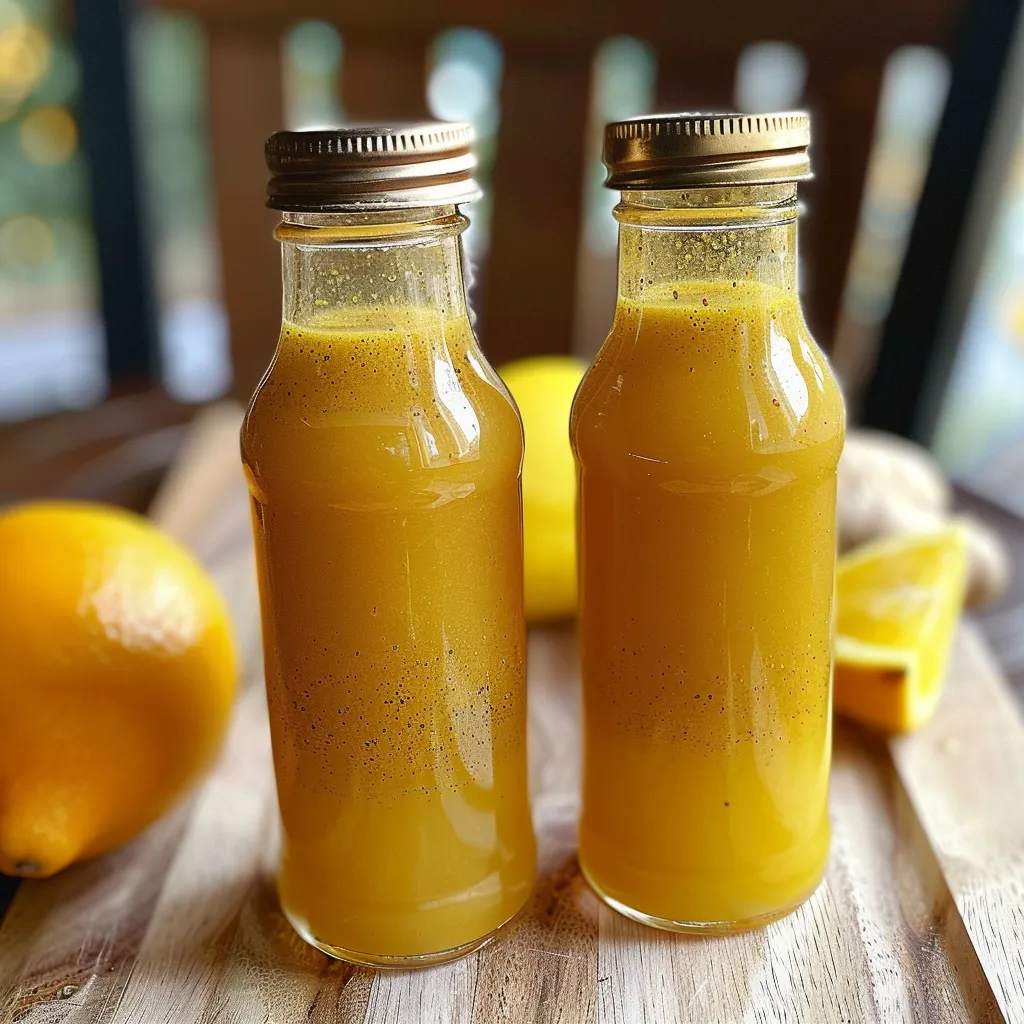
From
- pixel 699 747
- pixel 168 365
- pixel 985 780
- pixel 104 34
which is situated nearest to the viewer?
pixel 699 747

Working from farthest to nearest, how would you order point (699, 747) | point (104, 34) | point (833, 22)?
1. point (104, 34)
2. point (833, 22)
3. point (699, 747)

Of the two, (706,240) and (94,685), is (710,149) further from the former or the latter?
(94,685)

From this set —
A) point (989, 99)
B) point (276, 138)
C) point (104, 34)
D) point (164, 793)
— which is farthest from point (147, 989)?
point (104, 34)

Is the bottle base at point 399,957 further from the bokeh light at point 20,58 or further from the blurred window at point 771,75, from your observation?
the bokeh light at point 20,58

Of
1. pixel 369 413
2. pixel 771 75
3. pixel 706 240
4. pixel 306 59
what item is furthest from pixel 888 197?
pixel 369 413

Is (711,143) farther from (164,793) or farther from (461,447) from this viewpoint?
(164,793)

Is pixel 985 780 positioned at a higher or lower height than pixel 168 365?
higher

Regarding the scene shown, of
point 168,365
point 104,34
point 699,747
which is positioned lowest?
point 168,365
